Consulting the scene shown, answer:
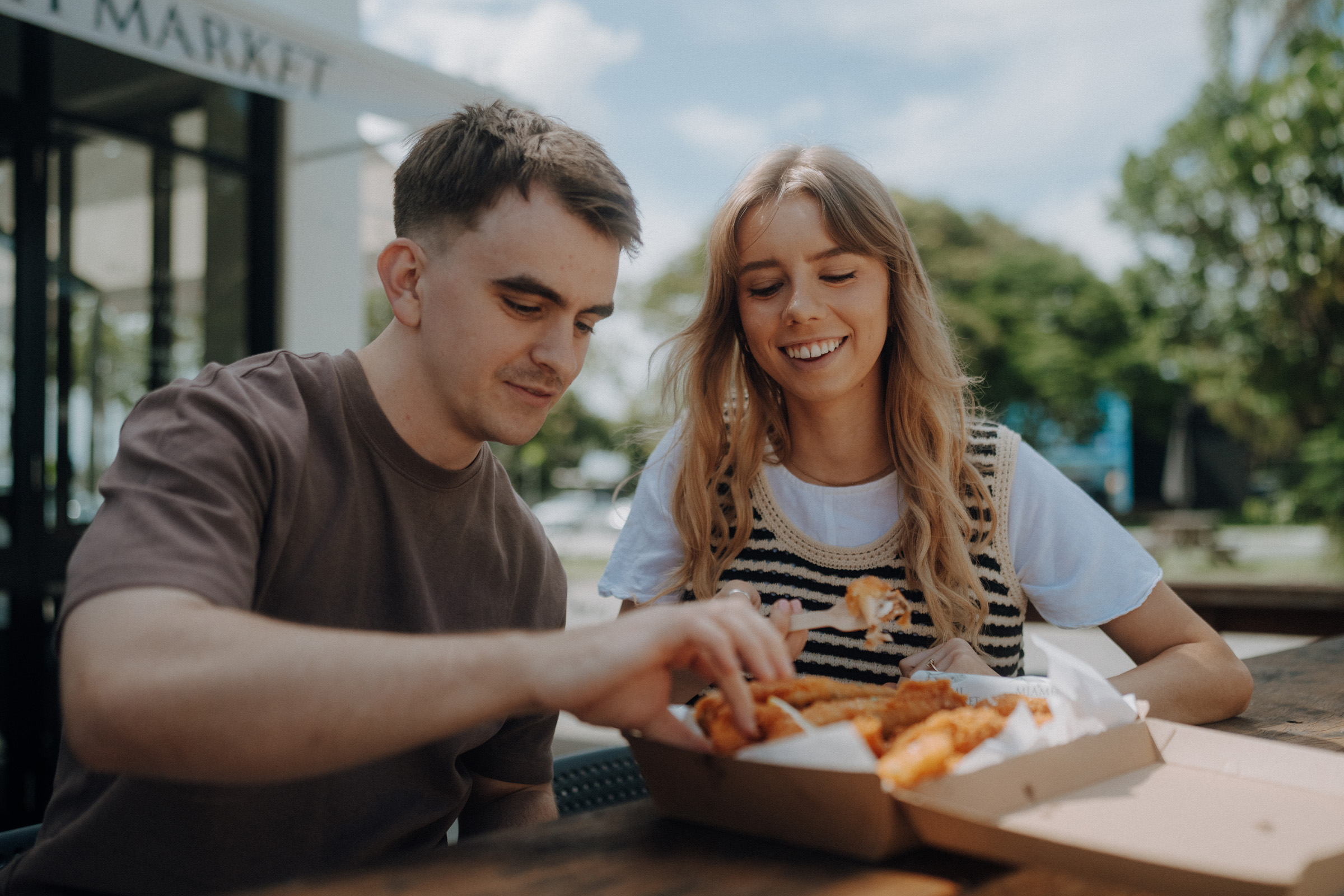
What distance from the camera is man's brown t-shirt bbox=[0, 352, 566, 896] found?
4.31 feet

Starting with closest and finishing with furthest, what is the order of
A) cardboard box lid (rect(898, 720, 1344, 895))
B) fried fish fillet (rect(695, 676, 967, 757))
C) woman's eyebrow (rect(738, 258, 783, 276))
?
cardboard box lid (rect(898, 720, 1344, 895)) → fried fish fillet (rect(695, 676, 967, 757)) → woman's eyebrow (rect(738, 258, 783, 276))

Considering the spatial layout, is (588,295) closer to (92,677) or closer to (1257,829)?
(92,677)

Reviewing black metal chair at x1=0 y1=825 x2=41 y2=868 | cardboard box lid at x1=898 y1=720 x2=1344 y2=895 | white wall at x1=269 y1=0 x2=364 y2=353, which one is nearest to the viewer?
cardboard box lid at x1=898 y1=720 x2=1344 y2=895

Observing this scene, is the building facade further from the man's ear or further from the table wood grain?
the table wood grain

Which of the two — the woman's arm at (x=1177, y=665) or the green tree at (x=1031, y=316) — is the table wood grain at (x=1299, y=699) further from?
the green tree at (x=1031, y=316)

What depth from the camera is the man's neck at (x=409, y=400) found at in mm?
1713

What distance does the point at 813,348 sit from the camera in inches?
86.4

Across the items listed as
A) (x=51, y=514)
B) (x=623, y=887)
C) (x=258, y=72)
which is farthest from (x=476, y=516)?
(x=51, y=514)

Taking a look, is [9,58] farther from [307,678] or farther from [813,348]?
[307,678]

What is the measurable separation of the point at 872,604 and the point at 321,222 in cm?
476

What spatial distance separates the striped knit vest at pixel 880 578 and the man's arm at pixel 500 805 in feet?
2.12

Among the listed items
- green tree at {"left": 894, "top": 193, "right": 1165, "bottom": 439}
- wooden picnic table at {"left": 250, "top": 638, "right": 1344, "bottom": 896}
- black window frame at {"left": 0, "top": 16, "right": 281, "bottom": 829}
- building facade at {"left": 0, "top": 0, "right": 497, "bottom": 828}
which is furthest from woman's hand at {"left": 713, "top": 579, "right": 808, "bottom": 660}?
green tree at {"left": 894, "top": 193, "right": 1165, "bottom": 439}

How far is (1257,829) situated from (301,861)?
4.31 feet

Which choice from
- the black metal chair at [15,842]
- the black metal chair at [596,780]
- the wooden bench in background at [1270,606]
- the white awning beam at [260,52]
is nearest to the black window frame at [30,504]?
the white awning beam at [260,52]
